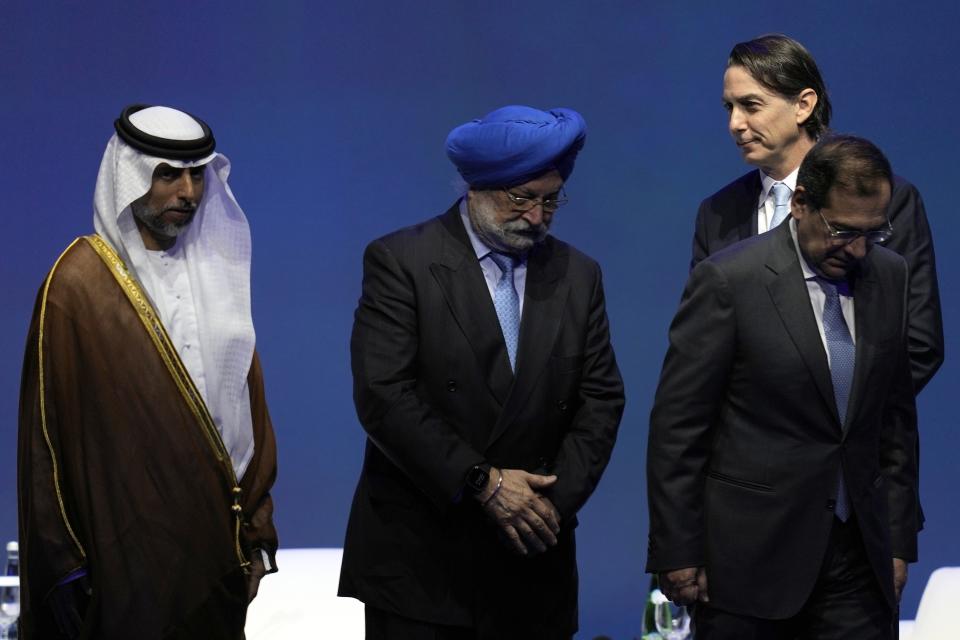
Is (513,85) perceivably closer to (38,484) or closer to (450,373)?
(450,373)

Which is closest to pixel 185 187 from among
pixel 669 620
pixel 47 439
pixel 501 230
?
pixel 47 439

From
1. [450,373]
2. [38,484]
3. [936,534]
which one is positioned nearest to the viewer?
[38,484]

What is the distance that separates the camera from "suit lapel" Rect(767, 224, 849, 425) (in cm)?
332

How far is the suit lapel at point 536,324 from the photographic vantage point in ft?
11.8

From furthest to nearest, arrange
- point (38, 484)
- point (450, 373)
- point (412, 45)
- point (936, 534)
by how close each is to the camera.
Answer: point (936, 534)
point (412, 45)
point (450, 373)
point (38, 484)

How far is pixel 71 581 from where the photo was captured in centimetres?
333

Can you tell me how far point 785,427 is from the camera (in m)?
3.34

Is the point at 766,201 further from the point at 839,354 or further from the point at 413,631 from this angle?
the point at 413,631

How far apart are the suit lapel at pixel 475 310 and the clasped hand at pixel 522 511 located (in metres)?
0.19

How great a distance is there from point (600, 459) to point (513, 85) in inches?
93.6

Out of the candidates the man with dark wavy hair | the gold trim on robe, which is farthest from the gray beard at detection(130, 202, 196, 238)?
the man with dark wavy hair

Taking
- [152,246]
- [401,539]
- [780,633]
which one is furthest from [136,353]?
[780,633]

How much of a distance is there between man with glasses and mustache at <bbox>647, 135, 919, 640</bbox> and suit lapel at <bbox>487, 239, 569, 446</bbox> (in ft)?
1.11

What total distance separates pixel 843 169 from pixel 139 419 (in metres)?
1.55
